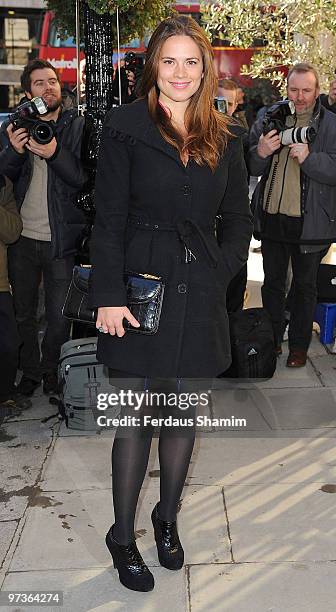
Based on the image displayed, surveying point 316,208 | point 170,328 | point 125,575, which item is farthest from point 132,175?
point 316,208

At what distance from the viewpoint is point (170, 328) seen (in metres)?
2.71

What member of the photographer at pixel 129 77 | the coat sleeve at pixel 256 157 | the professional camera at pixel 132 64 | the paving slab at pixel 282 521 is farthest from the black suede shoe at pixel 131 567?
the professional camera at pixel 132 64

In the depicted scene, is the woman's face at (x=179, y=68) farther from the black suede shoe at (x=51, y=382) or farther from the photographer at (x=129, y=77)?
the photographer at (x=129, y=77)

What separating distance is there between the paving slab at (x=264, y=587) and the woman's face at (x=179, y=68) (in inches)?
65.5

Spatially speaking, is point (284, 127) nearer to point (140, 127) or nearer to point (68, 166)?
point (68, 166)

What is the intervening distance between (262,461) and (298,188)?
6.17ft

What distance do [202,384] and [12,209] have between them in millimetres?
1868

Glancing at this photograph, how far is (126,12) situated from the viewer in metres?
4.71

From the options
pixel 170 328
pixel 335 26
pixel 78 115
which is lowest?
pixel 170 328

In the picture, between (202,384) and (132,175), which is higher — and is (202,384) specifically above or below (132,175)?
below

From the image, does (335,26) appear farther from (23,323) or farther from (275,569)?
(275,569)

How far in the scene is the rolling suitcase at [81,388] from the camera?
13.8 feet

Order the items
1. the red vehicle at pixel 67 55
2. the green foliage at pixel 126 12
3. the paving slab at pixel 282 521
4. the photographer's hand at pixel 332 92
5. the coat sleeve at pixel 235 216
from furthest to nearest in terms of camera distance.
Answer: the red vehicle at pixel 67 55
the photographer's hand at pixel 332 92
the green foliage at pixel 126 12
the paving slab at pixel 282 521
the coat sleeve at pixel 235 216

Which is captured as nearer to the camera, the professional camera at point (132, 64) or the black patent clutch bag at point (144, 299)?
the black patent clutch bag at point (144, 299)
